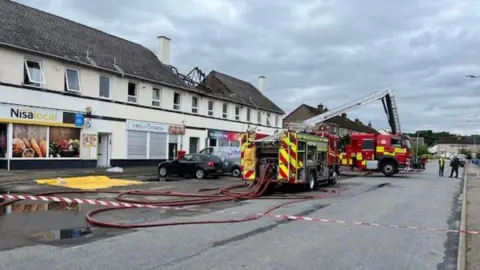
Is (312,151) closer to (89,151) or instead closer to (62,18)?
(89,151)

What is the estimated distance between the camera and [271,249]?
23.7 feet

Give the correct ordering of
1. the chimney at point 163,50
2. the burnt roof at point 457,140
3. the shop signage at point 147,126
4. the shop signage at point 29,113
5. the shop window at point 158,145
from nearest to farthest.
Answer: the shop signage at point 29,113 → the shop signage at point 147,126 → the shop window at point 158,145 → the chimney at point 163,50 → the burnt roof at point 457,140

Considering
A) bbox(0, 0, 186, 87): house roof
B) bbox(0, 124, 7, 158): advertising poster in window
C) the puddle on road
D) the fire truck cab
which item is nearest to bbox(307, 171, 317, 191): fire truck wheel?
the puddle on road

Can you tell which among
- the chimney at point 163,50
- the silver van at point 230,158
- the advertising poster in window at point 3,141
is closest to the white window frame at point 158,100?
the chimney at point 163,50

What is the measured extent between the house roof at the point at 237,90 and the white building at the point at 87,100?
3962 millimetres

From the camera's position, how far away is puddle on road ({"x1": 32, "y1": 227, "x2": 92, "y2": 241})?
7666 millimetres

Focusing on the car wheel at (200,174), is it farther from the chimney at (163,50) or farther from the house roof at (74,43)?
the chimney at (163,50)

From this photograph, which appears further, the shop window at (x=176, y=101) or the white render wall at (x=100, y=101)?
the shop window at (x=176, y=101)

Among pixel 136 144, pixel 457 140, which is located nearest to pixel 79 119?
pixel 136 144

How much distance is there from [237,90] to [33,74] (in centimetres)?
2491

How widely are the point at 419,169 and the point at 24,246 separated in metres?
30.7

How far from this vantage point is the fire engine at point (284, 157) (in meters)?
16.5

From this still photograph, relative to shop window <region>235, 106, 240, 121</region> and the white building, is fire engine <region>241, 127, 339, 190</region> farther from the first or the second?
shop window <region>235, 106, 240, 121</region>

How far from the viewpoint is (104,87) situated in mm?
28031
